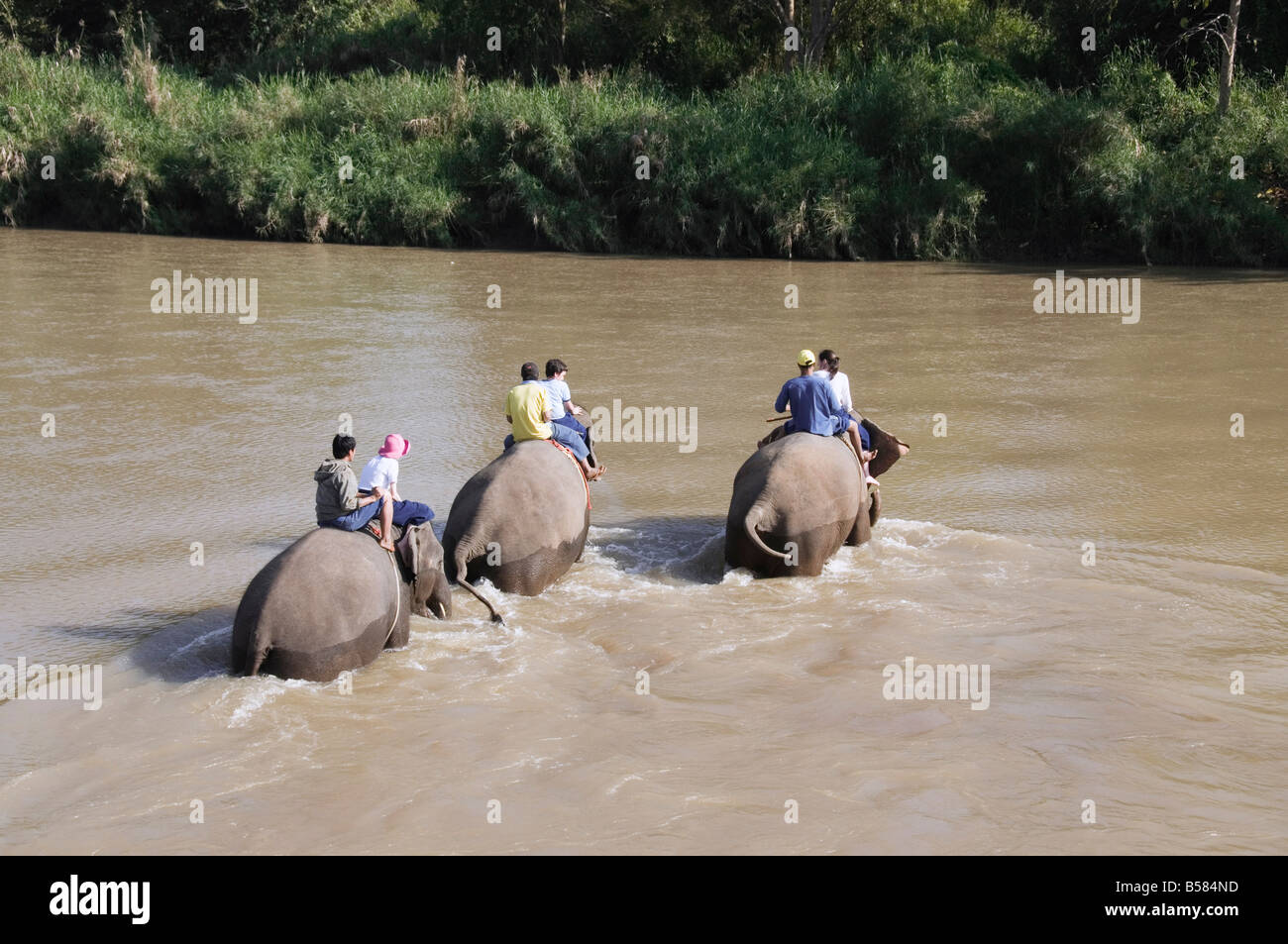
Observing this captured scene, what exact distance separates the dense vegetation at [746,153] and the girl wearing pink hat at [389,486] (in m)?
20.1

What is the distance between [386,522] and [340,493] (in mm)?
459

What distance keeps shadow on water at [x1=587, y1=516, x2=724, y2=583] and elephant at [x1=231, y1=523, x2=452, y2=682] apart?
8.48 ft

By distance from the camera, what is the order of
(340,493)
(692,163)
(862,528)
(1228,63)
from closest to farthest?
(340,493), (862,528), (1228,63), (692,163)

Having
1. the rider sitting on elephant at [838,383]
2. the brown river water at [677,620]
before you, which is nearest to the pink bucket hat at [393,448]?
the brown river water at [677,620]

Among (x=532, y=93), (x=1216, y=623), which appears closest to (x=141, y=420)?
(x=1216, y=623)

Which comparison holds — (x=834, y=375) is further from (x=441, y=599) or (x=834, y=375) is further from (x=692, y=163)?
(x=692, y=163)

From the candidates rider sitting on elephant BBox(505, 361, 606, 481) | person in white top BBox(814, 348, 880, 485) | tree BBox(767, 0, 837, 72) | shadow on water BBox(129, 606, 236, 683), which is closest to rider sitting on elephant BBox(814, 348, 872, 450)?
person in white top BBox(814, 348, 880, 485)

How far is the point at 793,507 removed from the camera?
9438 mm

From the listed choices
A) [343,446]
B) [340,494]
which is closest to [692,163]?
[343,446]

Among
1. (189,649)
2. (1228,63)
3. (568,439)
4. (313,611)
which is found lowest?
(189,649)

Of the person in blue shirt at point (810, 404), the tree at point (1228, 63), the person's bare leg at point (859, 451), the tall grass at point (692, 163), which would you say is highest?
the tree at point (1228, 63)

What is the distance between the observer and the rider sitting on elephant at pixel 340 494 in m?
7.83

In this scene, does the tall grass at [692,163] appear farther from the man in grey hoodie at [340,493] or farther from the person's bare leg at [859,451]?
the man in grey hoodie at [340,493]

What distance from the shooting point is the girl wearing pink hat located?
26.9 feet
